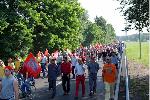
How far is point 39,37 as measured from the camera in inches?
2029

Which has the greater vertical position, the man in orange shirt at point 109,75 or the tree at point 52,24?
the tree at point 52,24

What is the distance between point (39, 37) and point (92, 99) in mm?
33000

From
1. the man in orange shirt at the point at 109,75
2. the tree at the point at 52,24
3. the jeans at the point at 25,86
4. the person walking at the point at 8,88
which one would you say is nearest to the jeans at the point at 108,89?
the man in orange shirt at the point at 109,75

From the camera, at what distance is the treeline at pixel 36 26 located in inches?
1619

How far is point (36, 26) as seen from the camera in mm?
49781

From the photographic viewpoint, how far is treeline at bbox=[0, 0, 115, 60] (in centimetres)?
4112

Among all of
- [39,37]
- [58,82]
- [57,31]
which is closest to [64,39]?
[57,31]

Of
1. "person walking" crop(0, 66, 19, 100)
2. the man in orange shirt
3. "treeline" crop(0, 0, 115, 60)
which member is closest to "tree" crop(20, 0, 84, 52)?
"treeline" crop(0, 0, 115, 60)

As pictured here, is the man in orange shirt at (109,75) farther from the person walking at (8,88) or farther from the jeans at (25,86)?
the person walking at (8,88)

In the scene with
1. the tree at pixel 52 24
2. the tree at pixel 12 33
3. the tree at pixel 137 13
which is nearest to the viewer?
the tree at pixel 137 13

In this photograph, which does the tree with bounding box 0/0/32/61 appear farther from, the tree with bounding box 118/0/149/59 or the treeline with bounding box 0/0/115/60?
the tree with bounding box 118/0/149/59

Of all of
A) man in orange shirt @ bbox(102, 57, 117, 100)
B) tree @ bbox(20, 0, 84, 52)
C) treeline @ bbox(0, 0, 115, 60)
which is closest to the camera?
man in orange shirt @ bbox(102, 57, 117, 100)

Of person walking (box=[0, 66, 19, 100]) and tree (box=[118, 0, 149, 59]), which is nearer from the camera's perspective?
person walking (box=[0, 66, 19, 100])

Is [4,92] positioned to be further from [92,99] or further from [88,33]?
[88,33]
